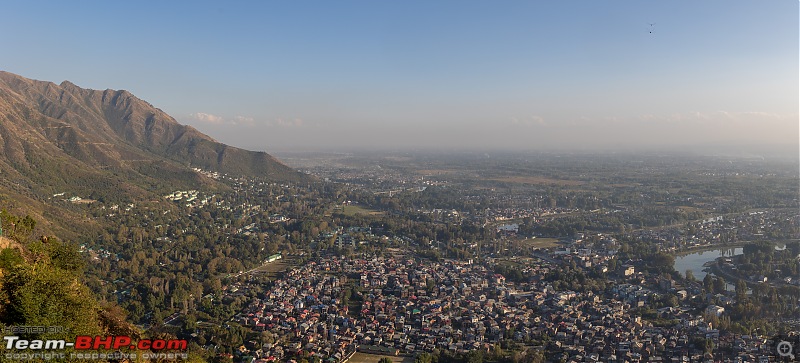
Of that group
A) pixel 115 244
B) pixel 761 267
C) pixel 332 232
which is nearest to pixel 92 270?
pixel 115 244

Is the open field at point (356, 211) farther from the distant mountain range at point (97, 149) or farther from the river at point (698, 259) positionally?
the river at point (698, 259)

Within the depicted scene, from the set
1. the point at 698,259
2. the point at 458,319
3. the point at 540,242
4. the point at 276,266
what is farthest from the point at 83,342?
the point at 698,259

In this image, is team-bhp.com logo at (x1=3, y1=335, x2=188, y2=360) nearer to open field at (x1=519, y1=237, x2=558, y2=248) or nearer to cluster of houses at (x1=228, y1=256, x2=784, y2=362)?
cluster of houses at (x1=228, y1=256, x2=784, y2=362)

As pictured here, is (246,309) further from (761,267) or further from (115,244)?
(761,267)

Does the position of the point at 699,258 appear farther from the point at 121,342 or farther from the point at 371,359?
the point at 121,342

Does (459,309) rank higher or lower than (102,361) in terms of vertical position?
lower
